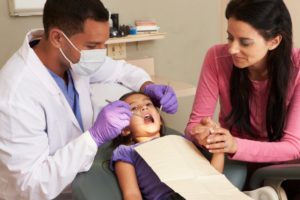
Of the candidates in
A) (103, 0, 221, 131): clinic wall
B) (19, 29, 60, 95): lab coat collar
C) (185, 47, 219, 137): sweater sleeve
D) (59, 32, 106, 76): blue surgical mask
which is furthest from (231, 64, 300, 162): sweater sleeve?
(103, 0, 221, 131): clinic wall

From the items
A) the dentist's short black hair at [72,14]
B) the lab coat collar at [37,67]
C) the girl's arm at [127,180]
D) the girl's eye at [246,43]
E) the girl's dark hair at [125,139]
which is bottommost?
the girl's arm at [127,180]

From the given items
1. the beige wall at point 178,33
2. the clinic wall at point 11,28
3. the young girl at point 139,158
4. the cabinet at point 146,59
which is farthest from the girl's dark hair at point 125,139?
the beige wall at point 178,33

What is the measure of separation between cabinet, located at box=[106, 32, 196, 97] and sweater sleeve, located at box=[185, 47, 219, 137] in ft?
2.06

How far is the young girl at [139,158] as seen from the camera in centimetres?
140

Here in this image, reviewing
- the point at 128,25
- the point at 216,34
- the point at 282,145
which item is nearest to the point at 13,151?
the point at 282,145

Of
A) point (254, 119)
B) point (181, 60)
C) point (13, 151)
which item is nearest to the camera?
point (13, 151)

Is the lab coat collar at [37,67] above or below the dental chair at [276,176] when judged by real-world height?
above

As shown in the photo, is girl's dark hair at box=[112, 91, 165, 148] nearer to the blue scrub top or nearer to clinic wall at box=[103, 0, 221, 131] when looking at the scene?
the blue scrub top

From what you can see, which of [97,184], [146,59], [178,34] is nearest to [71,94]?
[97,184]

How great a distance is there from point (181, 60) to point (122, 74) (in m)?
1.09

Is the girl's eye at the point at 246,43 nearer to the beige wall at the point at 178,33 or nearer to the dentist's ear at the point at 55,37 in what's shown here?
the dentist's ear at the point at 55,37

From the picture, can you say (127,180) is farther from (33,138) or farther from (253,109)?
(253,109)

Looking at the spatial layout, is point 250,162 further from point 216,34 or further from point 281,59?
point 216,34

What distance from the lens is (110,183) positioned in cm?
Result: 141
